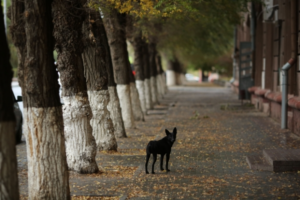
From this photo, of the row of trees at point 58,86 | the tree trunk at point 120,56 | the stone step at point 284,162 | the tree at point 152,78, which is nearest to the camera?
the row of trees at point 58,86

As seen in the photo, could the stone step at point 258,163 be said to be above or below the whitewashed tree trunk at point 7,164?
below

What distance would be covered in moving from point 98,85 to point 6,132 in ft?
22.5

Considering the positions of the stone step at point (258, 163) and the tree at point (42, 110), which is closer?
the tree at point (42, 110)

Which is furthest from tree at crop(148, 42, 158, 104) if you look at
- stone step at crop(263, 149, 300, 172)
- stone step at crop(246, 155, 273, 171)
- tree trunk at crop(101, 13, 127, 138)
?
stone step at crop(263, 149, 300, 172)

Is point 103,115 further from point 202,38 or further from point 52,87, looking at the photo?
point 202,38

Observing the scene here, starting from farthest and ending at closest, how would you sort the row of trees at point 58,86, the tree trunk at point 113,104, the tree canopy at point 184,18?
the tree trunk at point 113,104 → the tree canopy at point 184,18 → the row of trees at point 58,86

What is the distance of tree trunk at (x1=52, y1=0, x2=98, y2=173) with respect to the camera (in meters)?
9.00

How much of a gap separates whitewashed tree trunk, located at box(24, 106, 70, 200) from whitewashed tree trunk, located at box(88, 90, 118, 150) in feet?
16.7

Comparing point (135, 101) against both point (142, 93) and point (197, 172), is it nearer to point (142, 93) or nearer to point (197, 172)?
point (142, 93)

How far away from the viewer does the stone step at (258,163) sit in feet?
29.5

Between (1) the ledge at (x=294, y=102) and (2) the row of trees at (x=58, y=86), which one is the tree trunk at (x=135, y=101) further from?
(1) the ledge at (x=294, y=102)

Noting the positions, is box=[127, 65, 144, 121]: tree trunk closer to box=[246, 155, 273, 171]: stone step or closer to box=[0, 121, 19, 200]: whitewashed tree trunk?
box=[246, 155, 273, 171]: stone step

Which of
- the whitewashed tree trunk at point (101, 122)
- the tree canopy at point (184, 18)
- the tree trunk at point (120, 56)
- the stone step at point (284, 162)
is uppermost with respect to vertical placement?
the tree canopy at point (184, 18)

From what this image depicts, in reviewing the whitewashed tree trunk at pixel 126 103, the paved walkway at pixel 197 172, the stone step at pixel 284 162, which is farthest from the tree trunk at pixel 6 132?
the whitewashed tree trunk at pixel 126 103
